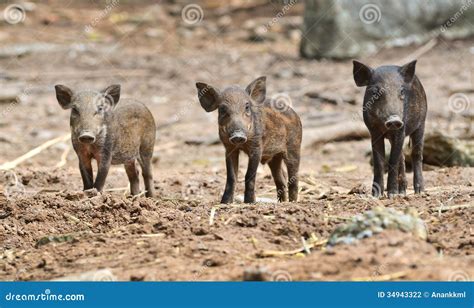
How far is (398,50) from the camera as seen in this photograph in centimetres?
2061

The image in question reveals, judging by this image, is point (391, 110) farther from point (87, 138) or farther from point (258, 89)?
point (87, 138)

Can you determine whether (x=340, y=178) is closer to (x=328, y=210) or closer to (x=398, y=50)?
(x=328, y=210)

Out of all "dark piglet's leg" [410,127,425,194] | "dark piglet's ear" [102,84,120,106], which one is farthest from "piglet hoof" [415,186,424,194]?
"dark piglet's ear" [102,84,120,106]

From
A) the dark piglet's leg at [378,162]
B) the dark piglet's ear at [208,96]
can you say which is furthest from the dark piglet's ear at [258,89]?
the dark piglet's leg at [378,162]

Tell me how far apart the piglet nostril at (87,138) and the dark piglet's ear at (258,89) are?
149 cm

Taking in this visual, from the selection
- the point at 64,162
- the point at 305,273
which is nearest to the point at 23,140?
the point at 64,162

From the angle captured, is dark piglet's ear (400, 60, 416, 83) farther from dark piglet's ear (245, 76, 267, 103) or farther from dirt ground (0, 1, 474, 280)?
dark piglet's ear (245, 76, 267, 103)

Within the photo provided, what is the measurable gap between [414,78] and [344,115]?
5931 millimetres

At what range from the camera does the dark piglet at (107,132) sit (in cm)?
913

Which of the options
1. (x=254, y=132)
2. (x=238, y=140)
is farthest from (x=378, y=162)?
(x=238, y=140)

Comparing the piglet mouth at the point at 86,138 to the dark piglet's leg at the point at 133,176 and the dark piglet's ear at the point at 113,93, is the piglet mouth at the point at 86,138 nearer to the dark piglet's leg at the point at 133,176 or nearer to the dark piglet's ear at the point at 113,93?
the dark piglet's ear at the point at 113,93

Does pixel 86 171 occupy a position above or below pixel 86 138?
below

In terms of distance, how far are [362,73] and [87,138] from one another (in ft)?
8.42

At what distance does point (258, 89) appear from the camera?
9.02 m
